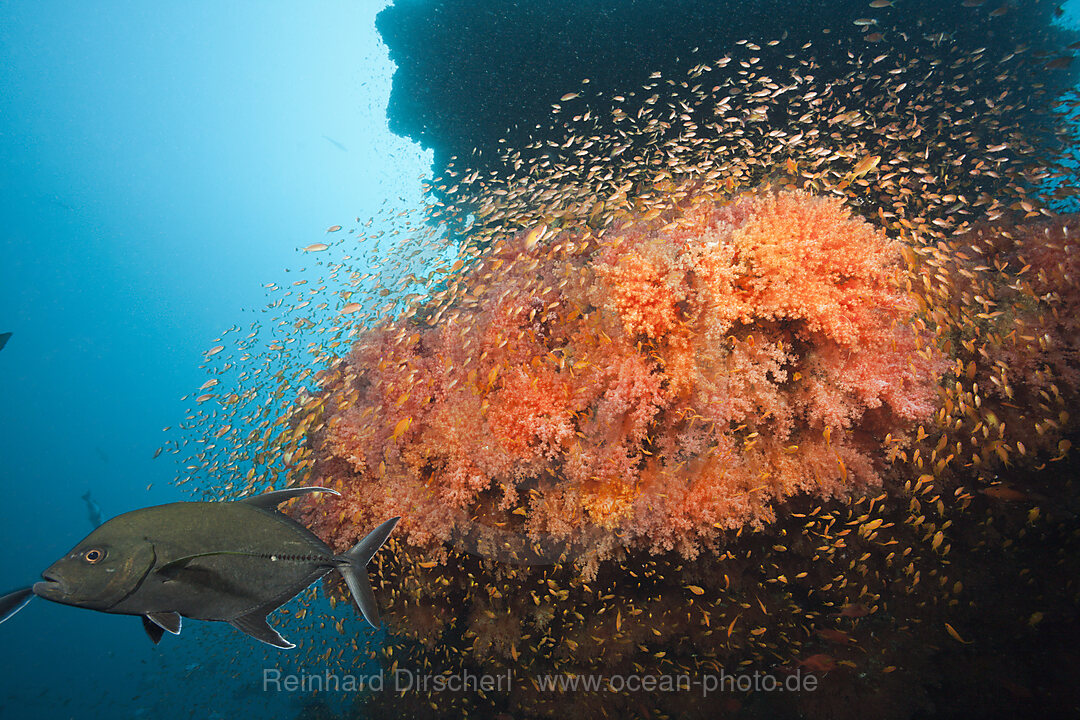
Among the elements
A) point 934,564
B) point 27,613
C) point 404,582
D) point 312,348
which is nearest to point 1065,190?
point 934,564

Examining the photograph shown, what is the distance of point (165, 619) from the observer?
160 cm

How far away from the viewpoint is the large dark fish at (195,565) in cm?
148

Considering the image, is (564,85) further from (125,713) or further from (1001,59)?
(125,713)

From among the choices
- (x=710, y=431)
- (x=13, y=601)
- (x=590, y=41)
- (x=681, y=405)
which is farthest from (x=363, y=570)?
(x=590, y=41)

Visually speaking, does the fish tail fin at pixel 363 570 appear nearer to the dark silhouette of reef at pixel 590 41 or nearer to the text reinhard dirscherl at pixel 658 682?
the text reinhard dirscherl at pixel 658 682

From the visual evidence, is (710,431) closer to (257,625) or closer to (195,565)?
(257,625)

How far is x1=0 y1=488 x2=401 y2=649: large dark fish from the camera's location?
148cm

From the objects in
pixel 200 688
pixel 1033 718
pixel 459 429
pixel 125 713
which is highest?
pixel 459 429

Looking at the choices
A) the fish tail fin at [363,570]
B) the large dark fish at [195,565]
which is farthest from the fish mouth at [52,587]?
the fish tail fin at [363,570]

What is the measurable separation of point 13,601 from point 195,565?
0.44 m

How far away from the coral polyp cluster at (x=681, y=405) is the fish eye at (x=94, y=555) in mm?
2734

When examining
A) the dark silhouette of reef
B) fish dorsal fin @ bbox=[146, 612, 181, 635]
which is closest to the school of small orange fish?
fish dorsal fin @ bbox=[146, 612, 181, 635]

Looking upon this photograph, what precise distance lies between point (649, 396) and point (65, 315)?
9189cm

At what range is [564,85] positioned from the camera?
9539mm
